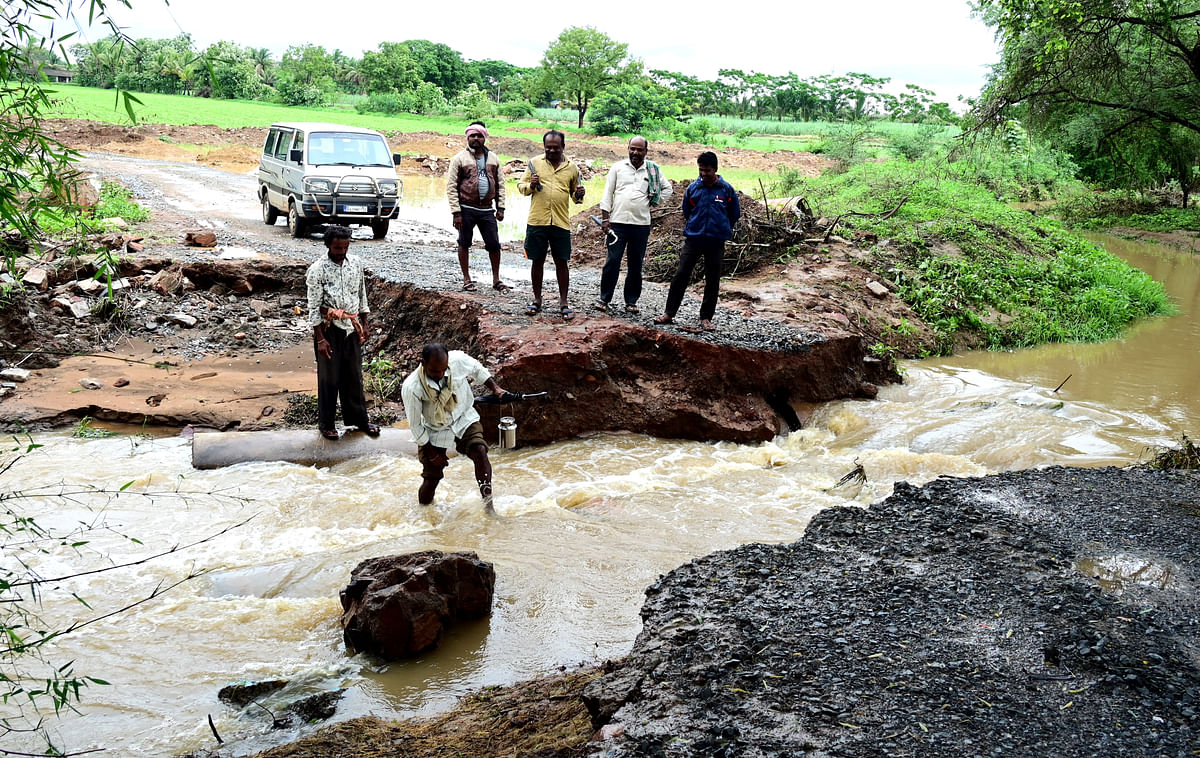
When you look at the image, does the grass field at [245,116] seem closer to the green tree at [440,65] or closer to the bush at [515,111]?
the bush at [515,111]

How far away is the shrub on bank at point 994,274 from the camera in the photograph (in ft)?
46.4

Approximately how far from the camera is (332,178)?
15078 millimetres

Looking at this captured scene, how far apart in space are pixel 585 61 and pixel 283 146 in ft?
175

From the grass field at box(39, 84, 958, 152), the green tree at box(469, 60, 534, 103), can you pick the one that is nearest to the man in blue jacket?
the grass field at box(39, 84, 958, 152)

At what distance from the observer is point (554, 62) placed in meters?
66.8

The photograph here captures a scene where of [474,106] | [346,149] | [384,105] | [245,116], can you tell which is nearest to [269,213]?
[346,149]

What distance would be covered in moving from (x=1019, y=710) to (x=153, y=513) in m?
6.33

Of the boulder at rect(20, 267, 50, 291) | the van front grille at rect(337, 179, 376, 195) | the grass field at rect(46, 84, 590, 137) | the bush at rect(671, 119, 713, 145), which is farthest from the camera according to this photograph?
the bush at rect(671, 119, 713, 145)

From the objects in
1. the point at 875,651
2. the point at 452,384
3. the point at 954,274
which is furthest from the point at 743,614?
the point at 954,274

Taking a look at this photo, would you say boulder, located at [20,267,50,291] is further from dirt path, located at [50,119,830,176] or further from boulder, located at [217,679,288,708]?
dirt path, located at [50,119,830,176]

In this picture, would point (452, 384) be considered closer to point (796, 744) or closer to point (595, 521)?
point (595, 521)

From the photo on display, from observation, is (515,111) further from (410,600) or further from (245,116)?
(410,600)

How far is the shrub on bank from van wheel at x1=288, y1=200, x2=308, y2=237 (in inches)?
387

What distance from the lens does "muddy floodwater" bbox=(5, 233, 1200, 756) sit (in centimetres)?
480
